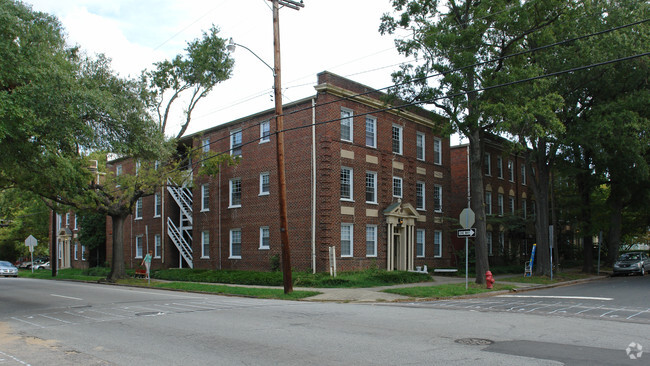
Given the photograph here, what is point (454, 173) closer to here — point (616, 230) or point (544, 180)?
point (544, 180)

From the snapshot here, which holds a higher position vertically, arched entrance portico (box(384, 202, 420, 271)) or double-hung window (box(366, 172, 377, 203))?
double-hung window (box(366, 172, 377, 203))

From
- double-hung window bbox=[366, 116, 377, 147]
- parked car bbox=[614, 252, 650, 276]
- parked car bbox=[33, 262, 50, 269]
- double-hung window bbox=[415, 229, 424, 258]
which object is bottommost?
parked car bbox=[33, 262, 50, 269]

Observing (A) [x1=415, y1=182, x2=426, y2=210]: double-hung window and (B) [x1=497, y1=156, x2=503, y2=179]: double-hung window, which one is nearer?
(A) [x1=415, y1=182, x2=426, y2=210]: double-hung window

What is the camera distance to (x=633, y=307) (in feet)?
48.9

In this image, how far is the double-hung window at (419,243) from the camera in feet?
102

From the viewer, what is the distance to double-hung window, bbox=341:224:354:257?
26.1 m

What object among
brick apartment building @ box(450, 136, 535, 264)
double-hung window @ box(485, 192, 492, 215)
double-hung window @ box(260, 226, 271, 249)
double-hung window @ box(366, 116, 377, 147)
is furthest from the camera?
double-hung window @ box(485, 192, 492, 215)

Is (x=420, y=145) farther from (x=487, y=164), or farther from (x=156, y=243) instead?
(x=156, y=243)

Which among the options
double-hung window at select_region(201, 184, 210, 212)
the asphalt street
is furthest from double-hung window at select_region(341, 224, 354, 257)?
the asphalt street

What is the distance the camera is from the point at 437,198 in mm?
33000

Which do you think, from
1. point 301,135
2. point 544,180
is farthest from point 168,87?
point 544,180

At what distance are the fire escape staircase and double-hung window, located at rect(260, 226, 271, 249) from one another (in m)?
7.68

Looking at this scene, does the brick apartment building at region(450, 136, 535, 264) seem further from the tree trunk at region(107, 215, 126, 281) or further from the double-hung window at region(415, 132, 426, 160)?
the tree trunk at region(107, 215, 126, 281)

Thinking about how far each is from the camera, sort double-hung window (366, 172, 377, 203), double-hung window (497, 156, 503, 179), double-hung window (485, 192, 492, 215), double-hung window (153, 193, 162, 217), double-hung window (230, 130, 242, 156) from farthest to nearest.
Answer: double-hung window (497, 156, 503, 179) < double-hung window (485, 192, 492, 215) < double-hung window (153, 193, 162, 217) < double-hung window (230, 130, 242, 156) < double-hung window (366, 172, 377, 203)
